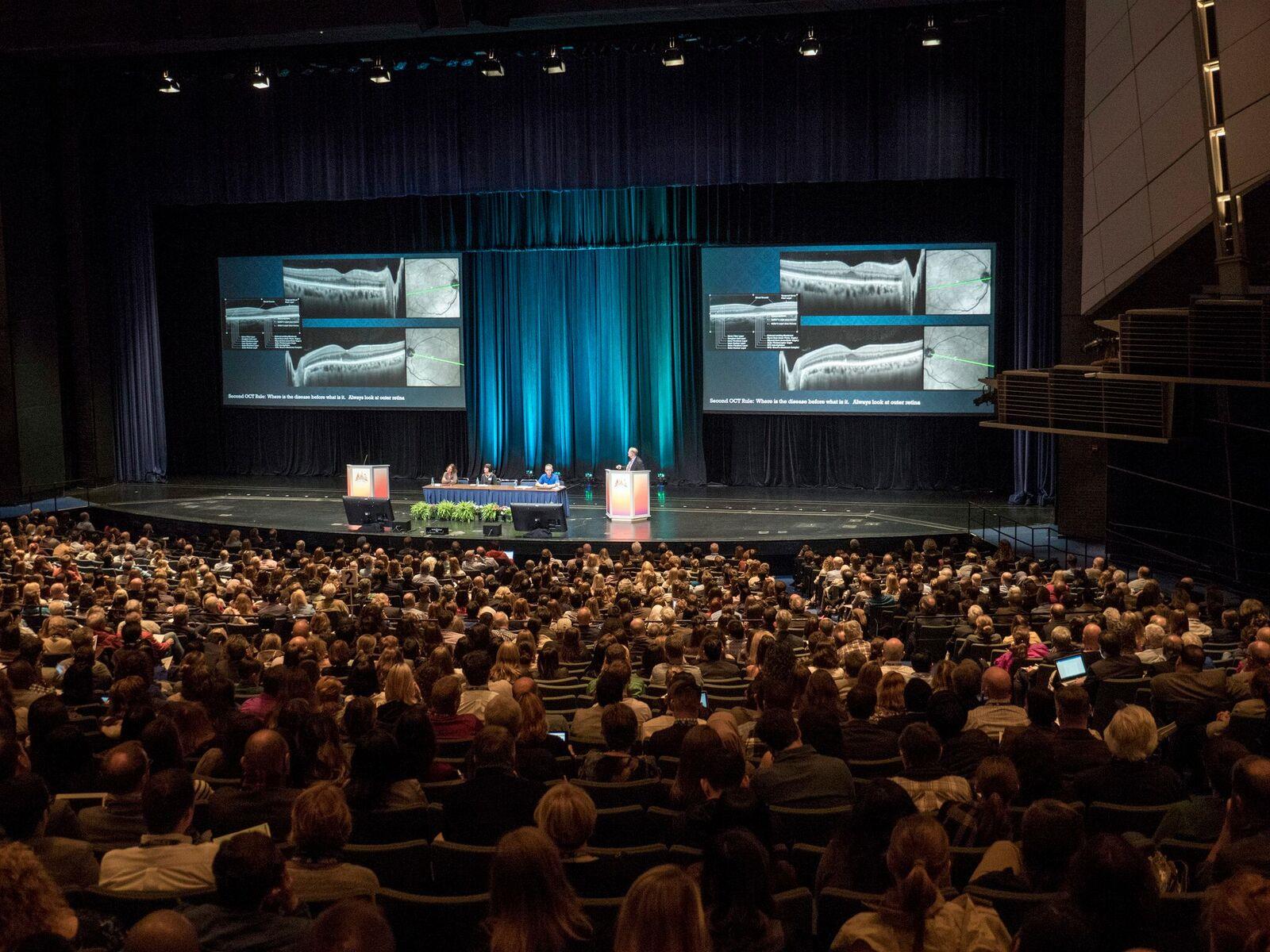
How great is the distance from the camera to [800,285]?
77.0 ft

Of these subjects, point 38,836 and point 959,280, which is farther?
point 959,280

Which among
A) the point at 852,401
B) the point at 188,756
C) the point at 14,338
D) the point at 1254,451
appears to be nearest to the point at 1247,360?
the point at 1254,451

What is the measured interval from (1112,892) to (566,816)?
167cm

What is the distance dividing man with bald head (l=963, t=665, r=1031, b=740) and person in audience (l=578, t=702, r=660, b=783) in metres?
1.83

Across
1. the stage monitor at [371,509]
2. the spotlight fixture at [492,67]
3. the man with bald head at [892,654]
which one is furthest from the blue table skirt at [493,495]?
the man with bald head at [892,654]

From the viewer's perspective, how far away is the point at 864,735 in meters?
5.86

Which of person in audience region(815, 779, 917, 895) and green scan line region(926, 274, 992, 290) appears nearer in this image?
person in audience region(815, 779, 917, 895)

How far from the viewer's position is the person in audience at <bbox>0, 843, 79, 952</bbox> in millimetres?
3145

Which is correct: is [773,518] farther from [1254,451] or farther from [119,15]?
[119,15]

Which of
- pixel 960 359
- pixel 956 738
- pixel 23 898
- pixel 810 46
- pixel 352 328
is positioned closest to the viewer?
pixel 23 898

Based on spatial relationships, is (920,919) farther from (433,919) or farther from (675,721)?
(675,721)

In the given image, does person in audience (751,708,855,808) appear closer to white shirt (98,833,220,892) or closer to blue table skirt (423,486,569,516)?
white shirt (98,833,220,892)

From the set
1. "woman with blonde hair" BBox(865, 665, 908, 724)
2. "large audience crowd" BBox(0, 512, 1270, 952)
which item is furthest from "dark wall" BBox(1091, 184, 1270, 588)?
"woman with blonde hair" BBox(865, 665, 908, 724)

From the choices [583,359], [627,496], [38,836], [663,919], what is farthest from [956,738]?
[583,359]
